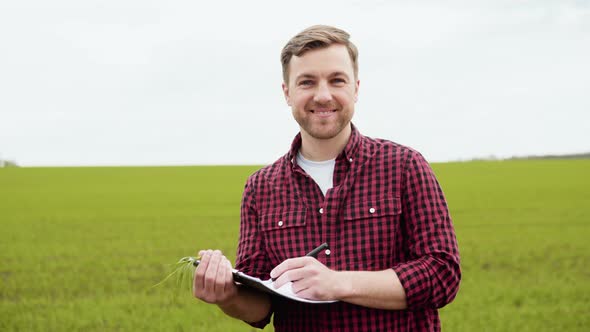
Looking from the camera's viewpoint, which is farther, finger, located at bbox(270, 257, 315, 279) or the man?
the man

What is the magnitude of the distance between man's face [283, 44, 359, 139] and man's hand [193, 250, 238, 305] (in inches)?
24.3

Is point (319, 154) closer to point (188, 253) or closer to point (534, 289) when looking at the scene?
point (534, 289)

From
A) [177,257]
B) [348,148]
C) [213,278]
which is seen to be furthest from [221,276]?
[177,257]

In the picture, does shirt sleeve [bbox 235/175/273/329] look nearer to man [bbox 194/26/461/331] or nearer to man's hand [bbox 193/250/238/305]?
man [bbox 194/26/461/331]

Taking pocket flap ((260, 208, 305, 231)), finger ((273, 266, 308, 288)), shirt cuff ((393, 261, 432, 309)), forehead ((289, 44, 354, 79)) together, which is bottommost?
shirt cuff ((393, 261, 432, 309))

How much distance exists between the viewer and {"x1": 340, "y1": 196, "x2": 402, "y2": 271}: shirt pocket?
7.33 ft

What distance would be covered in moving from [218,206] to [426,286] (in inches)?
815

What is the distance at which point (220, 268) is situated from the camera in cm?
211

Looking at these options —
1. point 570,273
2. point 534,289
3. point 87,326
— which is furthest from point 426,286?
point 570,273

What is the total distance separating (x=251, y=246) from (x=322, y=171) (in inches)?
17.5

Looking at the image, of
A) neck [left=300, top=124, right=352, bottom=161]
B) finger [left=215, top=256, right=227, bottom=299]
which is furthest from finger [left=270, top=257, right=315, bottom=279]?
neck [left=300, top=124, right=352, bottom=161]

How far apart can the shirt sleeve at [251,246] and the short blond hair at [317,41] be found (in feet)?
1.98

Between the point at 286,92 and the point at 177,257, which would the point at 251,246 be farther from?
the point at 177,257

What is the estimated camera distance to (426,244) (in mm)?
2150
